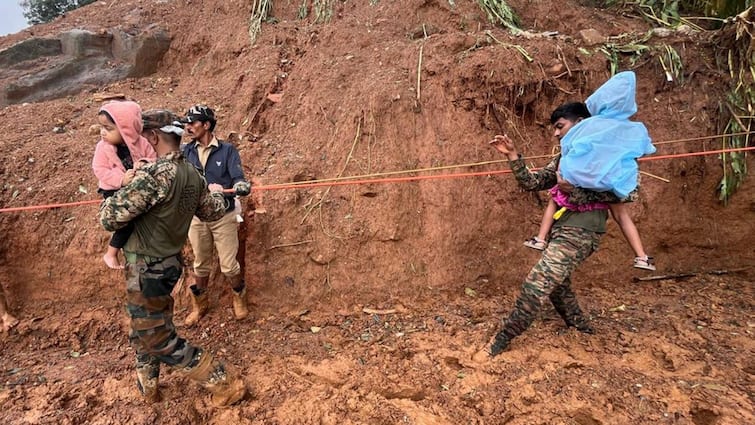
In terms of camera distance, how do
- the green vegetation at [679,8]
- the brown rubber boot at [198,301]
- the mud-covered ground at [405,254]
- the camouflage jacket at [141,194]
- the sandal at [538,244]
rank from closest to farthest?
the camouflage jacket at [141,194] → the mud-covered ground at [405,254] → the sandal at [538,244] → the brown rubber boot at [198,301] → the green vegetation at [679,8]

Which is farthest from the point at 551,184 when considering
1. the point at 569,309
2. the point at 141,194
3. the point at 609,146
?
the point at 141,194

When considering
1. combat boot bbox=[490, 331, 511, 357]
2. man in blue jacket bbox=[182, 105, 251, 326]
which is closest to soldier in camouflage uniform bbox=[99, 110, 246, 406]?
man in blue jacket bbox=[182, 105, 251, 326]

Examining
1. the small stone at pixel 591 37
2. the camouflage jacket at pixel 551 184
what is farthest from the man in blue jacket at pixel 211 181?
the small stone at pixel 591 37

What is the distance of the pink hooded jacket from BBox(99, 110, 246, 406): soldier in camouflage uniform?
0.20 feet

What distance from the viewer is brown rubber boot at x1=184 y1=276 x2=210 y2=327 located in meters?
3.78

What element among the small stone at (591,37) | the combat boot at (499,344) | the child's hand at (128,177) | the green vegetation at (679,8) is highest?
the green vegetation at (679,8)

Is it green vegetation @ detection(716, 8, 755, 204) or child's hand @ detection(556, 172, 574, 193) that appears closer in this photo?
child's hand @ detection(556, 172, 574, 193)

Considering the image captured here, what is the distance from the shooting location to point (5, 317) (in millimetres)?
3863

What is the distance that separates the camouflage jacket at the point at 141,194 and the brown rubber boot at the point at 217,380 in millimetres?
999

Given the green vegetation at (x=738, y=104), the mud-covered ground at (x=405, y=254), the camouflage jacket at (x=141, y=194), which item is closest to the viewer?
the camouflage jacket at (x=141, y=194)

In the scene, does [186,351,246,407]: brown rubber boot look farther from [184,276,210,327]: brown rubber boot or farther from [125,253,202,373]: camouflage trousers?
[184,276,210,327]: brown rubber boot

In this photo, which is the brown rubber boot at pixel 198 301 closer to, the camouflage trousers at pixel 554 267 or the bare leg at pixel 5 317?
the bare leg at pixel 5 317

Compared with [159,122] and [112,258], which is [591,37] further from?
[112,258]

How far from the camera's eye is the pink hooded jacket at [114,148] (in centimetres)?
243
